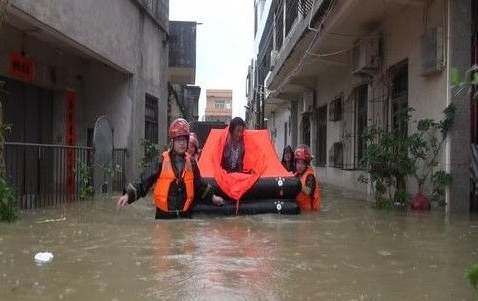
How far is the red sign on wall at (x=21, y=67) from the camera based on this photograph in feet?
37.2

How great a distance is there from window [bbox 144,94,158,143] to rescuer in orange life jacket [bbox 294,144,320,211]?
309 inches

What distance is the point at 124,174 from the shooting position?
570 inches

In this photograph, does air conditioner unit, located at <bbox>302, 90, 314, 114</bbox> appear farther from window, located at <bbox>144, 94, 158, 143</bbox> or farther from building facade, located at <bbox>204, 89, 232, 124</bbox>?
building facade, located at <bbox>204, 89, 232, 124</bbox>

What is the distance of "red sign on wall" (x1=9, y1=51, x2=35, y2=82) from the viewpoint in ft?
37.2

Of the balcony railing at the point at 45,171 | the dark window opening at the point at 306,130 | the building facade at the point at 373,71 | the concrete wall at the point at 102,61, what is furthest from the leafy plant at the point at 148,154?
the dark window opening at the point at 306,130

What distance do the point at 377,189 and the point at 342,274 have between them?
17.3ft

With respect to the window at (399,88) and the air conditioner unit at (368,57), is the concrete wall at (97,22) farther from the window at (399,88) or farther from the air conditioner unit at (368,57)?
the window at (399,88)

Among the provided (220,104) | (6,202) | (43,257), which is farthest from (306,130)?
(220,104)

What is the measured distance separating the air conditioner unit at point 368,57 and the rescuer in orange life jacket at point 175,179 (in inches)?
222

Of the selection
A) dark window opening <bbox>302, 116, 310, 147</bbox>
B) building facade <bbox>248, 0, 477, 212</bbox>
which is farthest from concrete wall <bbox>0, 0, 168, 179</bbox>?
dark window opening <bbox>302, 116, 310, 147</bbox>

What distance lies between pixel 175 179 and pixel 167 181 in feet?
0.34

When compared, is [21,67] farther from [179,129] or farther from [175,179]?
[175,179]

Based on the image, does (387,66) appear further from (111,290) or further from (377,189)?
(111,290)

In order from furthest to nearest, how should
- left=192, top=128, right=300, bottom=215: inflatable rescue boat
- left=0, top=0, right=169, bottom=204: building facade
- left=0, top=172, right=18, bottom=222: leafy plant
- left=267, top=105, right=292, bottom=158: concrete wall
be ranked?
left=267, top=105, right=292, bottom=158: concrete wall < left=0, top=0, right=169, bottom=204: building facade < left=192, top=128, right=300, bottom=215: inflatable rescue boat < left=0, top=172, right=18, bottom=222: leafy plant
